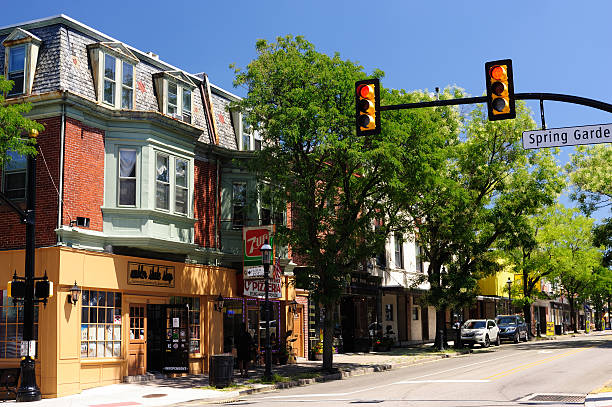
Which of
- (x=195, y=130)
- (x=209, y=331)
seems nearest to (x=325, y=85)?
(x=195, y=130)

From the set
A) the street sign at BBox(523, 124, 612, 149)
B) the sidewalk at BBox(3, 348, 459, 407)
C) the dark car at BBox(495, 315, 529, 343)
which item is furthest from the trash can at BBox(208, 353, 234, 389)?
the dark car at BBox(495, 315, 529, 343)

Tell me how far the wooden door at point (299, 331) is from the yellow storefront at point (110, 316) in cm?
541

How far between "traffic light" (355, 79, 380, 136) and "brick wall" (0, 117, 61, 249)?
1059 centimetres

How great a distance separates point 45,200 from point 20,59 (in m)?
4.87

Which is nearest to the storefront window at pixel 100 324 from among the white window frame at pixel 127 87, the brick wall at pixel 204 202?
the brick wall at pixel 204 202

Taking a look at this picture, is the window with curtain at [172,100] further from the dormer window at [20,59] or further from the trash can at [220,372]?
the trash can at [220,372]

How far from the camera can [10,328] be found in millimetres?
19297

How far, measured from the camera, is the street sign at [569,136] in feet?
40.1

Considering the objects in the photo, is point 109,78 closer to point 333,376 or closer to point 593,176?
point 333,376

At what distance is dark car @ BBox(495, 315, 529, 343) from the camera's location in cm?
4772

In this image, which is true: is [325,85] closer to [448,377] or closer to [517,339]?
[448,377]

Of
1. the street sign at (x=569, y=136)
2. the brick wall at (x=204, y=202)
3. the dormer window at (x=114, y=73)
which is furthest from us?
the brick wall at (x=204, y=202)

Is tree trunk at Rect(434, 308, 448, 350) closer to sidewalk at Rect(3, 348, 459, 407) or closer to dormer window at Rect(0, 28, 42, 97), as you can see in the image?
sidewalk at Rect(3, 348, 459, 407)

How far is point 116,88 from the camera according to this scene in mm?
21469
